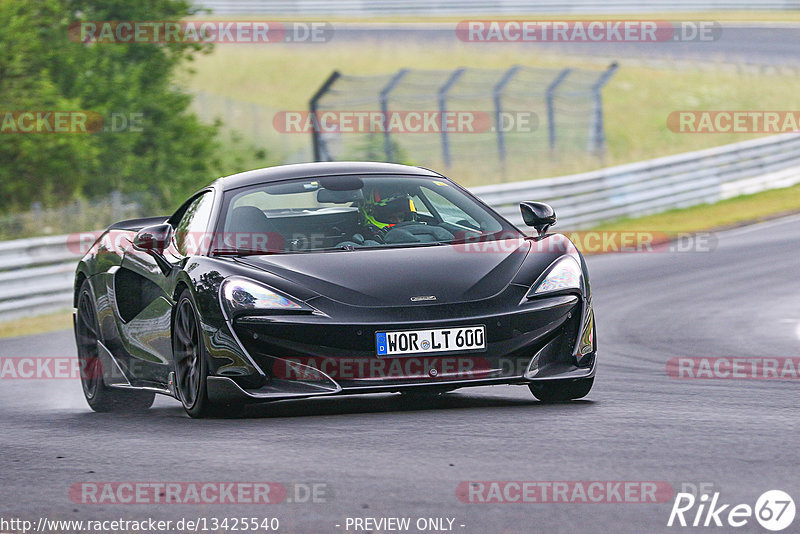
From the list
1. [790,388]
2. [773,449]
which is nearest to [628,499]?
[773,449]

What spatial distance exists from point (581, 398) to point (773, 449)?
1.94 metres

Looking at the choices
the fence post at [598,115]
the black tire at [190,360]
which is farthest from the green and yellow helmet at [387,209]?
the fence post at [598,115]

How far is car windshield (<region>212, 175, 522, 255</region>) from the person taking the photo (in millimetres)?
7723

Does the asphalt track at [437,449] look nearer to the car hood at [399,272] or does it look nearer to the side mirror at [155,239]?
the car hood at [399,272]

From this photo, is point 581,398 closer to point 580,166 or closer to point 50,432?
point 50,432

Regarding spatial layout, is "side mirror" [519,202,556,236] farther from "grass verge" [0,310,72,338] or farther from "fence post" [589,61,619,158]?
"fence post" [589,61,619,158]

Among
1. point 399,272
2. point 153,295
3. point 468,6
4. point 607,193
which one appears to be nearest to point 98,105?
point 607,193

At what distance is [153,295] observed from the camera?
811 cm

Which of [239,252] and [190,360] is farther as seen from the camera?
[239,252]

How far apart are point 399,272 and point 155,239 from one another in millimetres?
1626

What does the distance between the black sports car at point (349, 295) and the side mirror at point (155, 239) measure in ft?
0.03

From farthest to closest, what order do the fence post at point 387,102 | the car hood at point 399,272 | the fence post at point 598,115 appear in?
1. the fence post at point 598,115
2. the fence post at point 387,102
3. the car hood at point 399,272

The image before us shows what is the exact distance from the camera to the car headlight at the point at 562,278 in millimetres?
7172

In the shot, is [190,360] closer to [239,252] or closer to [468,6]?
[239,252]
